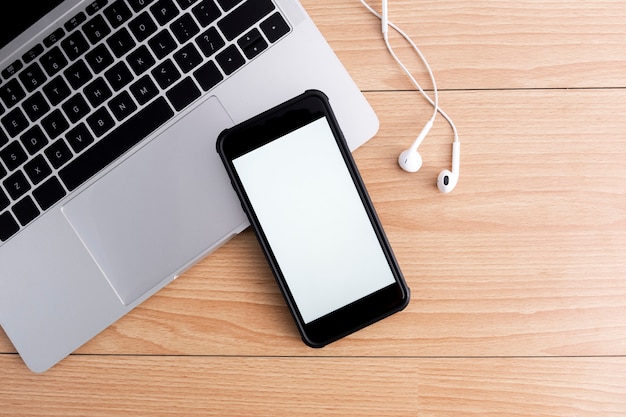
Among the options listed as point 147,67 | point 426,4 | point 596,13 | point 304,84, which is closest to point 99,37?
point 147,67

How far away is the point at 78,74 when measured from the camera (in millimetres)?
503

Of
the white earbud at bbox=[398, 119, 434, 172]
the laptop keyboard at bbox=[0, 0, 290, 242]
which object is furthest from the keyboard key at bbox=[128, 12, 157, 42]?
the white earbud at bbox=[398, 119, 434, 172]

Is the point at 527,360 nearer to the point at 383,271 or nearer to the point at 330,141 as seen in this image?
the point at 383,271

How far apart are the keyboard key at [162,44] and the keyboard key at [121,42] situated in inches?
0.6

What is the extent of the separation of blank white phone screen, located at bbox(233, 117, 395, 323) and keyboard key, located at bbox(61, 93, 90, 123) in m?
0.14

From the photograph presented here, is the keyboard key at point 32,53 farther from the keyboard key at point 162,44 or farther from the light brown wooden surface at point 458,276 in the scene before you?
the light brown wooden surface at point 458,276

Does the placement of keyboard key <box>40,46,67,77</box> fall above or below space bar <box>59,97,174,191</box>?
above

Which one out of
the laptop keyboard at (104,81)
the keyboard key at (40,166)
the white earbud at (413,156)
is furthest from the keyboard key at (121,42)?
the white earbud at (413,156)

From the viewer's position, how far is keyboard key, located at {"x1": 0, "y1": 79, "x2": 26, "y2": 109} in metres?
0.50

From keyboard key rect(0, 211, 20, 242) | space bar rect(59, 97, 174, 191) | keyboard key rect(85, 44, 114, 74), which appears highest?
keyboard key rect(85, 44, 114, 74)

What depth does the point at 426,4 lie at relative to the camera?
543mm

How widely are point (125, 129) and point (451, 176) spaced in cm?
27

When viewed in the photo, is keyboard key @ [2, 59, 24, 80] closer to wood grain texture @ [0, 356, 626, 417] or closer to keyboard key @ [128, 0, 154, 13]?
keyboard key @ [128, 0, 154, 13]

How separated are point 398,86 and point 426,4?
76 mm
